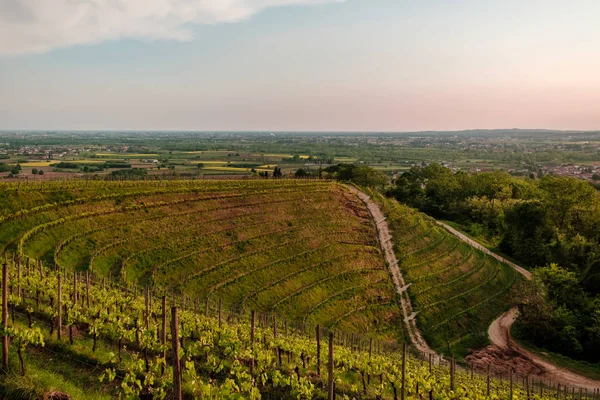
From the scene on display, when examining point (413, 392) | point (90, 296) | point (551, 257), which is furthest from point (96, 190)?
point (551, 257)

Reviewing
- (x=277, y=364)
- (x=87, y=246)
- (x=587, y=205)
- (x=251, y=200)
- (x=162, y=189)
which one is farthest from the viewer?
(x=587, y=205)

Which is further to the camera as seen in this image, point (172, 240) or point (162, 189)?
point (162, 189)

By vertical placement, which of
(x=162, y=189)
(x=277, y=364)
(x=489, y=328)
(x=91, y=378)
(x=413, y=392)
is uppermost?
(x=162, y=189)

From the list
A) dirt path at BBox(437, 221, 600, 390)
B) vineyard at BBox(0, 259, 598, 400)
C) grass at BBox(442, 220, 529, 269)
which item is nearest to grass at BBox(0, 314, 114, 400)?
vineyard at BBox(0, 259, 598, 400)

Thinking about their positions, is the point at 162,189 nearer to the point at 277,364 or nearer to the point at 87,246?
the point at 87,246

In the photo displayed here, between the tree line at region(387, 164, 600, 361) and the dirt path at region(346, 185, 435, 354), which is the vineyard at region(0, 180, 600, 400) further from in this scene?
the tree line at region(387, 164, 600, 361)

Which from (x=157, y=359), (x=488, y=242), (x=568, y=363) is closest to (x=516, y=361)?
(x=568, y=363)

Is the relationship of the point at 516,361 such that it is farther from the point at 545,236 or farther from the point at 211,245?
the point at 545,236
